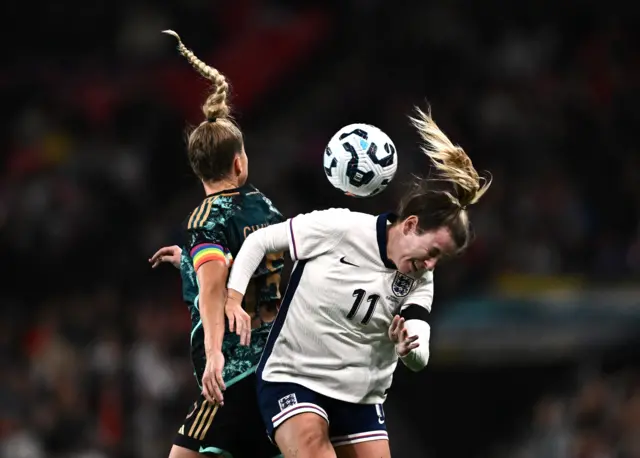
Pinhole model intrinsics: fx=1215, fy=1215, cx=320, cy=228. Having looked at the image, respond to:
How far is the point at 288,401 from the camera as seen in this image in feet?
14.9

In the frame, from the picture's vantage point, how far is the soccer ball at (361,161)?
466 cm

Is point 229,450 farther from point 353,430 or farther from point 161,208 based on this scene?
point 161,208

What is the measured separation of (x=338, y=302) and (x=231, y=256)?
18.3 inches

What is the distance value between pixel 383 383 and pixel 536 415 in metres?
6.85

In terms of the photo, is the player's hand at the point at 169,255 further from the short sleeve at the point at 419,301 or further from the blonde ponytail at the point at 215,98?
the short sleeve at the point at 419,301

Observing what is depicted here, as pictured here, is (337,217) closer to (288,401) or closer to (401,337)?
(401,337)

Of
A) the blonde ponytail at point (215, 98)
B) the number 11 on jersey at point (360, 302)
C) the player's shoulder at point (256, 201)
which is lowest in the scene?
the number 11 on jersey at point (360, 302)

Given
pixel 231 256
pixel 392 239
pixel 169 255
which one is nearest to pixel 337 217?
pixel 392 239

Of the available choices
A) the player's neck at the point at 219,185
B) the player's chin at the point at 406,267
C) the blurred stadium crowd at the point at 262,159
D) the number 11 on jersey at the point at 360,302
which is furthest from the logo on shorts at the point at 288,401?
the blurred stadium crowd at the point at 262,159

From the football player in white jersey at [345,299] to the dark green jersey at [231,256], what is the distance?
0.12 meters

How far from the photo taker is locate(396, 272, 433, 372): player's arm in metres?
4.51

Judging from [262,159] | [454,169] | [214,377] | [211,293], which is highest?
[262,159]

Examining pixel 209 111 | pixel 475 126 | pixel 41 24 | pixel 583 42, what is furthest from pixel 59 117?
pixel 209 111

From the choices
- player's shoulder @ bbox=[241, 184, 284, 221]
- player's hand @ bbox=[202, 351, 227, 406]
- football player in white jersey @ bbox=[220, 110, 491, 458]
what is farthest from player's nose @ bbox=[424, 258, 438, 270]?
player's hand @ bbox=[202, 351, 227, 406]
